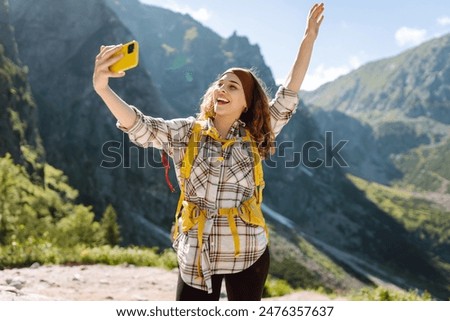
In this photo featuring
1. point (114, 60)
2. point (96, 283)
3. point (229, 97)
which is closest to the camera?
point (114, 60)

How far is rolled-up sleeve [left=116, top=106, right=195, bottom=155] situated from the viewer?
316cm

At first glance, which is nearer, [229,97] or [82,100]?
[229,97]

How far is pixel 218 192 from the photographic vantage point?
3270 mm

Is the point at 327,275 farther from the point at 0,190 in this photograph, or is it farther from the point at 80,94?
the point at 0,190

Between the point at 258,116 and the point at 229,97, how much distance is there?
28 cm

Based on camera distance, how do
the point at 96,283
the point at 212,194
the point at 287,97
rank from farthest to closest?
the point at 96,283 → the point at 287,97 → the point at 212,194

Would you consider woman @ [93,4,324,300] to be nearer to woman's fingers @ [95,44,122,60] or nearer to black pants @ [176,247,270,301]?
black pants @ [176,247,270,301]

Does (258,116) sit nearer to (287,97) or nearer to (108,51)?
(287,97)

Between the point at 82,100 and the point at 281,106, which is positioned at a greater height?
the point at 82,100

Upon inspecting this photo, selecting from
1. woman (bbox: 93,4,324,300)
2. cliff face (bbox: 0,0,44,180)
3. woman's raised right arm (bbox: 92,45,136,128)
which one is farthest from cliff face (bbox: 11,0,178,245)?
woman's raised right arm (bbox: 92,45,136,128)

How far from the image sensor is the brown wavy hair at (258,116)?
3.54 meters

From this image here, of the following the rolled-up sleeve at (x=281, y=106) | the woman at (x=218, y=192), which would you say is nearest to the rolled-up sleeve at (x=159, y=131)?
the woman at (x=218, y=192)

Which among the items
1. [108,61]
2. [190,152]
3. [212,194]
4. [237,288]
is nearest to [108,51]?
[108,61]
